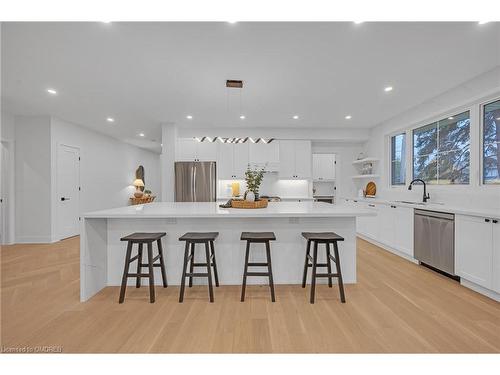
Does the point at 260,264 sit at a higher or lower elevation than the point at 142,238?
lower

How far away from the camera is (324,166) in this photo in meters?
7.11

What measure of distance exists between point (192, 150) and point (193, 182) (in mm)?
832

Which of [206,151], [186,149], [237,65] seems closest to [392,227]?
[237,65]

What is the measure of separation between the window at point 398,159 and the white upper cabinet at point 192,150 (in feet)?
13.4

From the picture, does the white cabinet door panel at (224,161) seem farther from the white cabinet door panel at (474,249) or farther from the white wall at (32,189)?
the white cabinet door panel at (474,249)

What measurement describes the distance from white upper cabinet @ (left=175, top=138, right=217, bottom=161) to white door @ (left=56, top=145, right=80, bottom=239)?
232 cm

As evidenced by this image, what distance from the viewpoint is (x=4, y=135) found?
4.78m

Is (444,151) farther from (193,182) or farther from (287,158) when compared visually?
(193,182)

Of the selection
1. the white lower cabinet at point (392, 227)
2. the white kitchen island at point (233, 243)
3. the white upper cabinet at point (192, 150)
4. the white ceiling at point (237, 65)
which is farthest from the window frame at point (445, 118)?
the white upper cabinet at point (192, 150)

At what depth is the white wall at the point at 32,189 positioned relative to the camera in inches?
195

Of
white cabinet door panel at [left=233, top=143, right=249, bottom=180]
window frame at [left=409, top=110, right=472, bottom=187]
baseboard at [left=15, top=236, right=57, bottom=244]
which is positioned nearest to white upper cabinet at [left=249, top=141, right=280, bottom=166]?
white cabinet door panel at [left=233, top=143, right=249, bottom=180]

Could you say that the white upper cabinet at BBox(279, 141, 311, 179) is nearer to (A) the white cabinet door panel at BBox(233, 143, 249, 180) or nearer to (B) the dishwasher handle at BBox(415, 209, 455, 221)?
(A) the white cabinet door panel at BBox(233, 143, 249, 180)

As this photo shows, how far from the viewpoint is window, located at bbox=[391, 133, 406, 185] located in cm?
503
